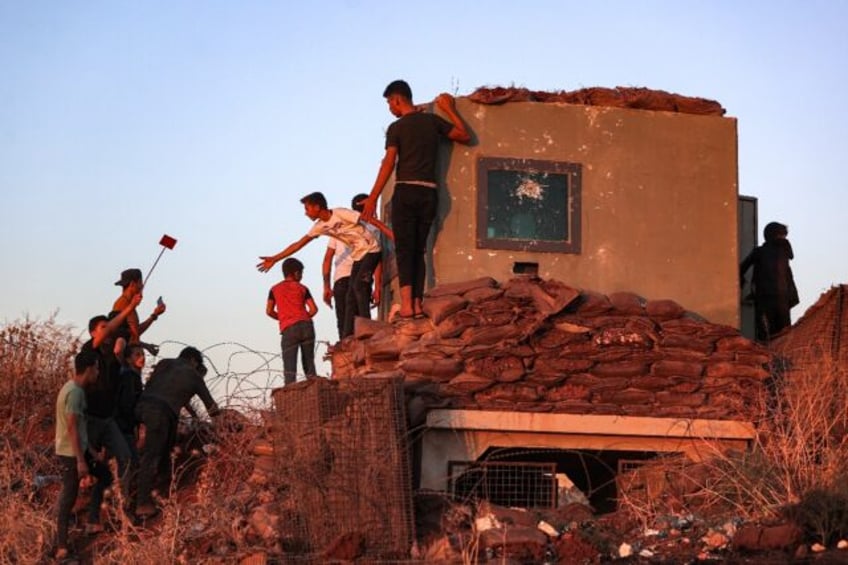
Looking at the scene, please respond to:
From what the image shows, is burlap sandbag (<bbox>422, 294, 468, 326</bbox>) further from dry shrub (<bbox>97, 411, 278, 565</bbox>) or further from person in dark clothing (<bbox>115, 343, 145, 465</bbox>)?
person in dark clothing (<bbox>115, 343, 145, 465</bbox>)

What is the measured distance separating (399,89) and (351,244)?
1886mm

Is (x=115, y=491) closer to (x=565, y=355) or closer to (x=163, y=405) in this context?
(x=163, y=405)

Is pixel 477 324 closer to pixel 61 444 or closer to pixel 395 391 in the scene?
pixel 395 391

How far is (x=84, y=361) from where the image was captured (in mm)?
12648

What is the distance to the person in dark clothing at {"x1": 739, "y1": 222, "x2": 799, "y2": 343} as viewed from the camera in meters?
15.1

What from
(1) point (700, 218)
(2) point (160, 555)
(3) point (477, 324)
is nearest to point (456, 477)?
(3) point (477, 324)

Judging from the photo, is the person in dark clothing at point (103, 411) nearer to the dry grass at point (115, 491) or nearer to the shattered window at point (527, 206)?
the dry grass at point (115, 491)

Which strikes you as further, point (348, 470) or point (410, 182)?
point (410, 182)

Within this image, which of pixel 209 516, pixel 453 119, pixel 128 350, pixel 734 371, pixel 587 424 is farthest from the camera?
pixel 128 350

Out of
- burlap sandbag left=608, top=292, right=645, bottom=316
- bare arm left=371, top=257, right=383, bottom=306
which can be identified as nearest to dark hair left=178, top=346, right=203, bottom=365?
bare arm left=371, top=257, right=383, bottom=306

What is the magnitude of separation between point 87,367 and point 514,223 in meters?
3.80

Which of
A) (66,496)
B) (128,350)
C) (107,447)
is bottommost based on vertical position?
(66,496)

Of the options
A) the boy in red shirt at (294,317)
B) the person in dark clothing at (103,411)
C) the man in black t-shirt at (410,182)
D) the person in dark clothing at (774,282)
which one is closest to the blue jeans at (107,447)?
the person in dark clothing at (103,411)

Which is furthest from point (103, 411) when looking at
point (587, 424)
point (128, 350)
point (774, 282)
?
point (774, 282)
